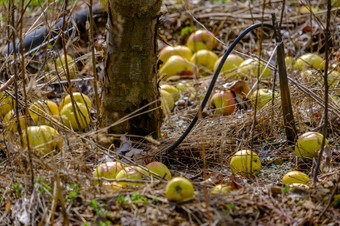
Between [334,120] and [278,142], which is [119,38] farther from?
[334,120]

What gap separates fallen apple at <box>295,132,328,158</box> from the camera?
2629mm

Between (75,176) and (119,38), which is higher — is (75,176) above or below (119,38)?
below

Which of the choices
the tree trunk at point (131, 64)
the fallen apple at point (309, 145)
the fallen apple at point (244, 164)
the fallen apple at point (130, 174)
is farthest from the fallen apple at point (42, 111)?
the fallen apple at point (309, 145)

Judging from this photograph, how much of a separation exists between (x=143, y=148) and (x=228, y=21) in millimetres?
3566

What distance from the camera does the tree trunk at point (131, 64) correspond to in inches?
107

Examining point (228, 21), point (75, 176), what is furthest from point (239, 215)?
point (228, 21)

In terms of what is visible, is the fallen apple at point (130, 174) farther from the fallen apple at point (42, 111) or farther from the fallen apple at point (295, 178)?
the fallen apple at point (295, 178)

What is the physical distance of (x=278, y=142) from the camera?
3016 millimetres

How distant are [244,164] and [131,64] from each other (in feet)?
3.09

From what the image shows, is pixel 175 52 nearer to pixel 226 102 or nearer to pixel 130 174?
pixel 226 102

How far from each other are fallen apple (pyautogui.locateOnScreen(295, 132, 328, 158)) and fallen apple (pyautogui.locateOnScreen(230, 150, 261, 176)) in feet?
0.95

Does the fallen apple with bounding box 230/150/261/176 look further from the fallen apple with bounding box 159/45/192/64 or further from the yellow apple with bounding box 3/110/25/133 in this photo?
the fallen apple with bounding box 159/45/192/64

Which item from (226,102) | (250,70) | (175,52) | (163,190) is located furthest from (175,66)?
(163,190)

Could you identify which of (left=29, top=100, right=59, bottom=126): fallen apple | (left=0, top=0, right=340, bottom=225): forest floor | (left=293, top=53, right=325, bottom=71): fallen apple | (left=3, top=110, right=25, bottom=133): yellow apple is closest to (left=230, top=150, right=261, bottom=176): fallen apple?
(left=0, top=0, right=340, bottom=225): forest floor
